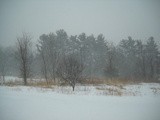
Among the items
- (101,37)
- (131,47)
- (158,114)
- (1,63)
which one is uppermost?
(101,37)

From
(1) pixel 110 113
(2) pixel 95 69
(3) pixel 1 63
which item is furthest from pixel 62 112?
(3) pixel 1 63

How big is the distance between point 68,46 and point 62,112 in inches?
2244

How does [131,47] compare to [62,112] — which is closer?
[62,112]

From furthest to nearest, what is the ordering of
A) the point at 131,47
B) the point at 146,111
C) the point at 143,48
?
the point at 131,47 → the point at 143,48 → the point at 146,111

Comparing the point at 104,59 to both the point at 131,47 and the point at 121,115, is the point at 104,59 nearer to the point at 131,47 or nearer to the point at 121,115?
the point at 131,47

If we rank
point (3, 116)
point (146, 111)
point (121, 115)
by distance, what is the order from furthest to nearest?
point (146, 111) → point (121, 115) → point (3, 116)

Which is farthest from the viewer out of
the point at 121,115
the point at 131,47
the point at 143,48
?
the point at 131,47

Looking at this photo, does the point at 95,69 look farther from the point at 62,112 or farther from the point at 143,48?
the point at 62,112

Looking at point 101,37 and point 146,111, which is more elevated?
point 101,37

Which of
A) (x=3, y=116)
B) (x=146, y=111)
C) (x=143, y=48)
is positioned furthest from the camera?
(x=143, y=48)

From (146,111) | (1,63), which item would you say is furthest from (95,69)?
(146,111)

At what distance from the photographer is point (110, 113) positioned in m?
7.52

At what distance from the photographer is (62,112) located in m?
7.50

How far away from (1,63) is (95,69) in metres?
32.5
